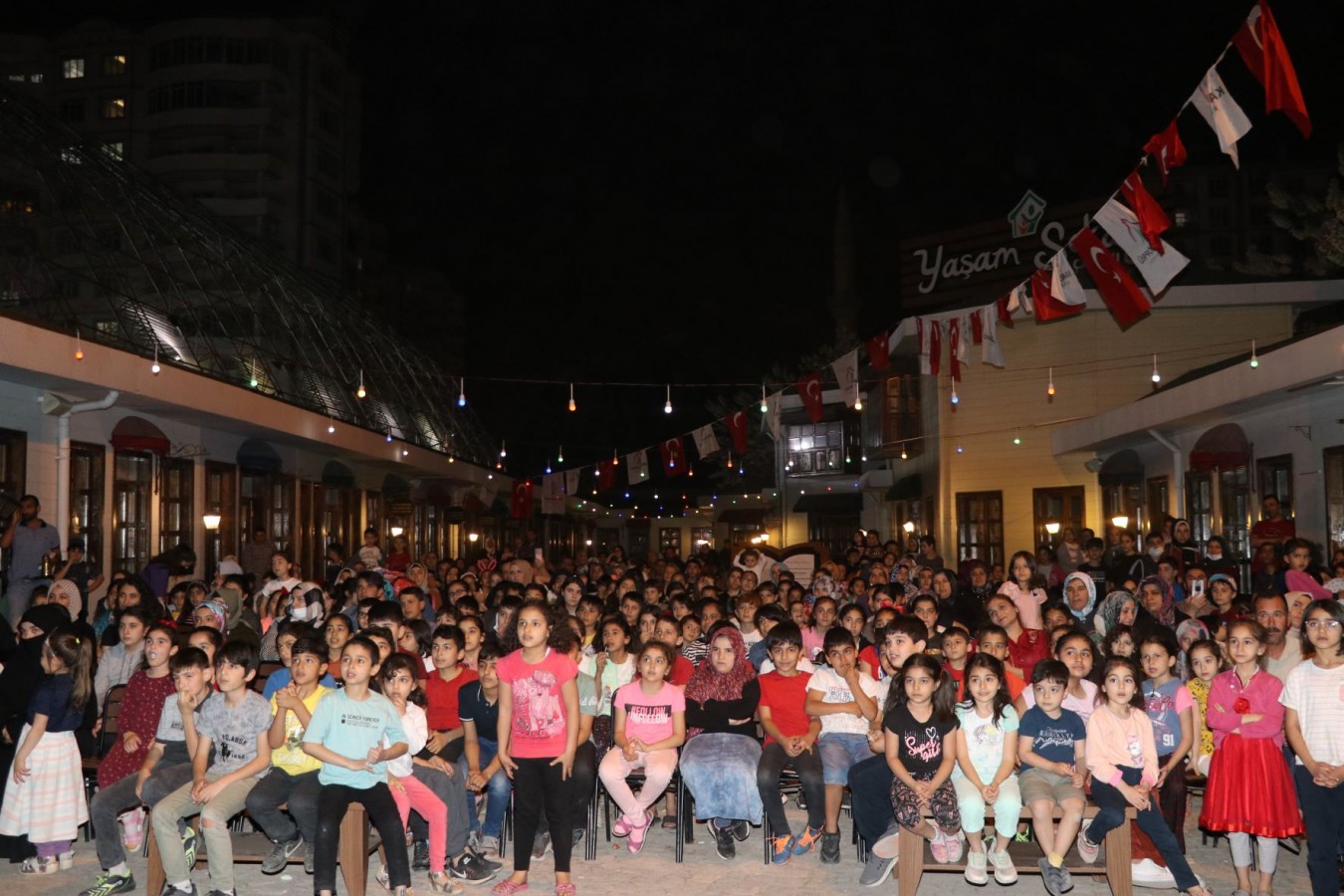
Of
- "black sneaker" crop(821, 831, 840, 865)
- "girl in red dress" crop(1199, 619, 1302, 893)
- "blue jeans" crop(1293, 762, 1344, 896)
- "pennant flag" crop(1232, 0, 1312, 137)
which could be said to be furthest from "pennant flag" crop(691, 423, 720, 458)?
"blue jeans" crop(1293, 762, 1344, 896)

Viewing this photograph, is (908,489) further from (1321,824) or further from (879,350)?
(1321,824)

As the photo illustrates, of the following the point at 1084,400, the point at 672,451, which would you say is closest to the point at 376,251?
the point at 672,451

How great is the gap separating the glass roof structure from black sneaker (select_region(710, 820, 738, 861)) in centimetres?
965

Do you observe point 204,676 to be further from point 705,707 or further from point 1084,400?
point 1084,400

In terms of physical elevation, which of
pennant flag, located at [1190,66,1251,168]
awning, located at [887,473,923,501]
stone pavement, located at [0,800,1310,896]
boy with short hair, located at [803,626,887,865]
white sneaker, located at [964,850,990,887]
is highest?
pennant flag, located at [1190,66,1251,168]

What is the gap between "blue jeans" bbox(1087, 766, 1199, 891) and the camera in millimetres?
6566

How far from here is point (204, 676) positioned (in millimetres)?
7234

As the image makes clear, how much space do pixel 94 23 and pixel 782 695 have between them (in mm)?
67436

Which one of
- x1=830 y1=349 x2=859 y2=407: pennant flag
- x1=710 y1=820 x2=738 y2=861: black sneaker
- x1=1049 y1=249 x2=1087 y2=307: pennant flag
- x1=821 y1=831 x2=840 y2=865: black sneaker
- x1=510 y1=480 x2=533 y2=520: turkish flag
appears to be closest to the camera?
x1=821 y1=831 x2=840 y2=865: black sneaker

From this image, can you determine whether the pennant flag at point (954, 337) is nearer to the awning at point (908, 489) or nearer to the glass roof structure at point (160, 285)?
the awning at point (908, 489)

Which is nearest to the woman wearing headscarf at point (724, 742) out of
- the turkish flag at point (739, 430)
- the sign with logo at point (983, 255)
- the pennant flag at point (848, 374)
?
the pennant flag at point (848, 374)

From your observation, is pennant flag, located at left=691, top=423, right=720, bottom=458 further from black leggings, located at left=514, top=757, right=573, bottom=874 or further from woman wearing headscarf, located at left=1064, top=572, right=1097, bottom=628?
black leggings, located at left=514, top=757, right=573, bottom=874

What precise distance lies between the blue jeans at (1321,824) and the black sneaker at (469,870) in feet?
14.6

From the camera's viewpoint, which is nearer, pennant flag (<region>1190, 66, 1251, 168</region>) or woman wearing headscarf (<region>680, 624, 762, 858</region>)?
woman wearing headscarf (<region>680, 624, 762, 858</region>)
